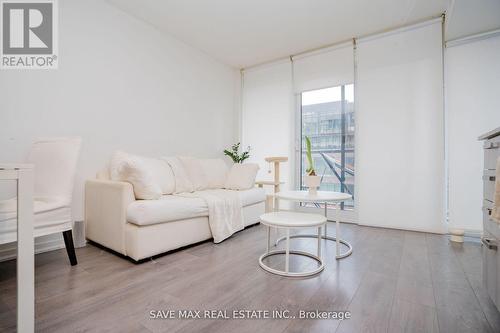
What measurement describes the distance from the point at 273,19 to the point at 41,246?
3361 mm

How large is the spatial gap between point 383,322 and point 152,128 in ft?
9.50

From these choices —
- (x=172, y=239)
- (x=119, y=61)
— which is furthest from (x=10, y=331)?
(x=119, y=61)

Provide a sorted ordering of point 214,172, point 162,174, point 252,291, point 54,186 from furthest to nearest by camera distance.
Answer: point 214,172
point 162,174
point 54,186
point 252,291

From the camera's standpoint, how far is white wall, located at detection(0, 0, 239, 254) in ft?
6.72

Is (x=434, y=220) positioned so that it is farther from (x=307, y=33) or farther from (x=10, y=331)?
(x=10, y=331)

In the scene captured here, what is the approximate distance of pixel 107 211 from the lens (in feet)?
6.75

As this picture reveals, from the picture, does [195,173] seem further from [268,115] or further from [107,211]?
[268,115]

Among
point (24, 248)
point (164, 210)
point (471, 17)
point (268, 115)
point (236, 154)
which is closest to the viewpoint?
point (24, 248)

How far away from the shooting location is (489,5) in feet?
7.19

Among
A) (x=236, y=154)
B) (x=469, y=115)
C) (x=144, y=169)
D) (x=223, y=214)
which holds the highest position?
(x=469, y=115)

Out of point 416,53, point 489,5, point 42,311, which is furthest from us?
Result: point 416,53

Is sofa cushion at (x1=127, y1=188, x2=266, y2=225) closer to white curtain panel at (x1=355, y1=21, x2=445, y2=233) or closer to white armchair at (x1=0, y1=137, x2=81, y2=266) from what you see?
white armchair at (x1=0, y1=137, x2=81, y2=266)

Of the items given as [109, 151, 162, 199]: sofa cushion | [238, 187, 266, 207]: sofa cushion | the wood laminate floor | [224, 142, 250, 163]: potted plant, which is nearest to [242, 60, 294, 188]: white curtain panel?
[224, 142, 250, 163]: potted plant

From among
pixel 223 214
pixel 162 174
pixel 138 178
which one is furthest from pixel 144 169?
pixel 223 214
